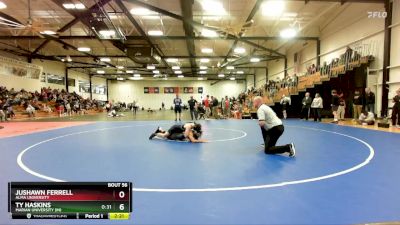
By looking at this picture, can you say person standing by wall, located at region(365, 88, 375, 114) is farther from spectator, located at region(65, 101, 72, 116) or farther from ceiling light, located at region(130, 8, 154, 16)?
spectator, located at region(65, 101, 72, 116)

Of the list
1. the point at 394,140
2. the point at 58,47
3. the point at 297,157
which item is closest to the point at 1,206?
the point at 297,157

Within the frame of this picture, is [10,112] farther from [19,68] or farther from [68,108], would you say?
[19,68]

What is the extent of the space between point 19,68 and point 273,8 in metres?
25.9

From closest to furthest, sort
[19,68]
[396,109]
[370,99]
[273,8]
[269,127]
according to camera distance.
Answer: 1. [269,127]
2. [396,109]
3. [370,99]
4. [273,8]
5. [19,68]

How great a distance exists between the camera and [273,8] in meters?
16.7

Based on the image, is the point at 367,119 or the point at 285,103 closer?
the point at 367,119

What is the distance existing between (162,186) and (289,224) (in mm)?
1947

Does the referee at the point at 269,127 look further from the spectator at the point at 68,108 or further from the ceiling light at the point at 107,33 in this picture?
the spectator at the point at 68,108

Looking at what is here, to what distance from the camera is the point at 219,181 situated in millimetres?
4301

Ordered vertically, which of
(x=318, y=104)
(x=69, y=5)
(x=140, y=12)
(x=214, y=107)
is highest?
(x=140, y=12)

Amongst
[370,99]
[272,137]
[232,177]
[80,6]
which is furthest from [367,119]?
[80,6]
